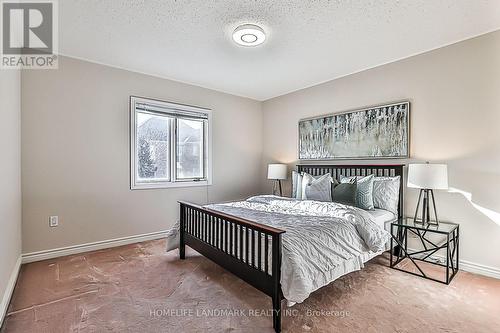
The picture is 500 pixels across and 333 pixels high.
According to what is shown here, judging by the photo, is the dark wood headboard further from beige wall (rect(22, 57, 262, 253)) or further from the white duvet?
beige wall (rect(22, 57, 262, 253))

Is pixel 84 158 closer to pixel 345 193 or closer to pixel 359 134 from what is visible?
pixel 345 193

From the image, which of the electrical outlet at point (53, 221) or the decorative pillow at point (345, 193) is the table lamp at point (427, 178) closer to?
the decorative pillow at point (345, 193)

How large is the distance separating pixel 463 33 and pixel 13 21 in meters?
4.49

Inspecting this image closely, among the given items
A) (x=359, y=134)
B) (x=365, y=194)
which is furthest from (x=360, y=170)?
(x=365, y=194)

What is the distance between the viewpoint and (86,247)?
3.34 m

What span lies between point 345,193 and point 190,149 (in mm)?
2627

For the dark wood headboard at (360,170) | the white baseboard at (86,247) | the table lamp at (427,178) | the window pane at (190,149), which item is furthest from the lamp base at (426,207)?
the white baseboard at (86,247)

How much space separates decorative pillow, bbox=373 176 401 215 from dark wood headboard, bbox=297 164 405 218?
11cm

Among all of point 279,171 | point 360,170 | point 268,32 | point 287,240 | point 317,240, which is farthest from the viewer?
point 279,171

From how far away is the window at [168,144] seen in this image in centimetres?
380

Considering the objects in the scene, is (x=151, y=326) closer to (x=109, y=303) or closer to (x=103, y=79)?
(x=109, y=303)

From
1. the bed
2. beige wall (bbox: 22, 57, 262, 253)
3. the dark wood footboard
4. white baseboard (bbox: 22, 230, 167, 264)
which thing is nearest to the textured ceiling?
beige wall (bbox: 22, 57, 262, 253)

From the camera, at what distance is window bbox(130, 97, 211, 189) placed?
380cm

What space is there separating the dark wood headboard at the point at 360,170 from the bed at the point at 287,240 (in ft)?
0.06
